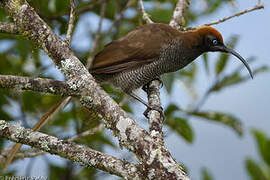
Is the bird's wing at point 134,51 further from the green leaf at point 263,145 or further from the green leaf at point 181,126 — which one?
the green leaf at point 263,145

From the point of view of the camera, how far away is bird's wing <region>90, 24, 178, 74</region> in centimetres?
395

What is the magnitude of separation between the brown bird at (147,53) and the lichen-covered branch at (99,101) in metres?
1.48

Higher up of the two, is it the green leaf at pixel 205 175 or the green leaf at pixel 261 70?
the green leaf at pixel 261 70

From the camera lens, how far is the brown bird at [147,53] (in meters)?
3.95

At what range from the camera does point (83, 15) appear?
480 centimetres

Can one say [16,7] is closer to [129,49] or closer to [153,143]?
[153,143]

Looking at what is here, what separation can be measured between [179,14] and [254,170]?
1.86 m

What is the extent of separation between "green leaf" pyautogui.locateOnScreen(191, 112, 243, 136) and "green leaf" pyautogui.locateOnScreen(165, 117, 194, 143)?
23 cm

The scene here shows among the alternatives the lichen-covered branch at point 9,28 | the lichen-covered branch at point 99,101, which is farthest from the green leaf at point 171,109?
the lichen-covered branch at point 9,28

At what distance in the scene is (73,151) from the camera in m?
2.15

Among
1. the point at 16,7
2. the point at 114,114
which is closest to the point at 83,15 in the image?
the point at 16,7

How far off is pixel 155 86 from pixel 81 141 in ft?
3.56

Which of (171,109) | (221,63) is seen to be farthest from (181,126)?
(221,63)

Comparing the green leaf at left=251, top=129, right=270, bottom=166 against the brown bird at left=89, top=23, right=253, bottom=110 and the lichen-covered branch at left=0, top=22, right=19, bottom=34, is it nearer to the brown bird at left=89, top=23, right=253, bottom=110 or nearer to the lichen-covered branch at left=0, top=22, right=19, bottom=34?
the brown bird at left=89, top=23, right=253, bottom=110
